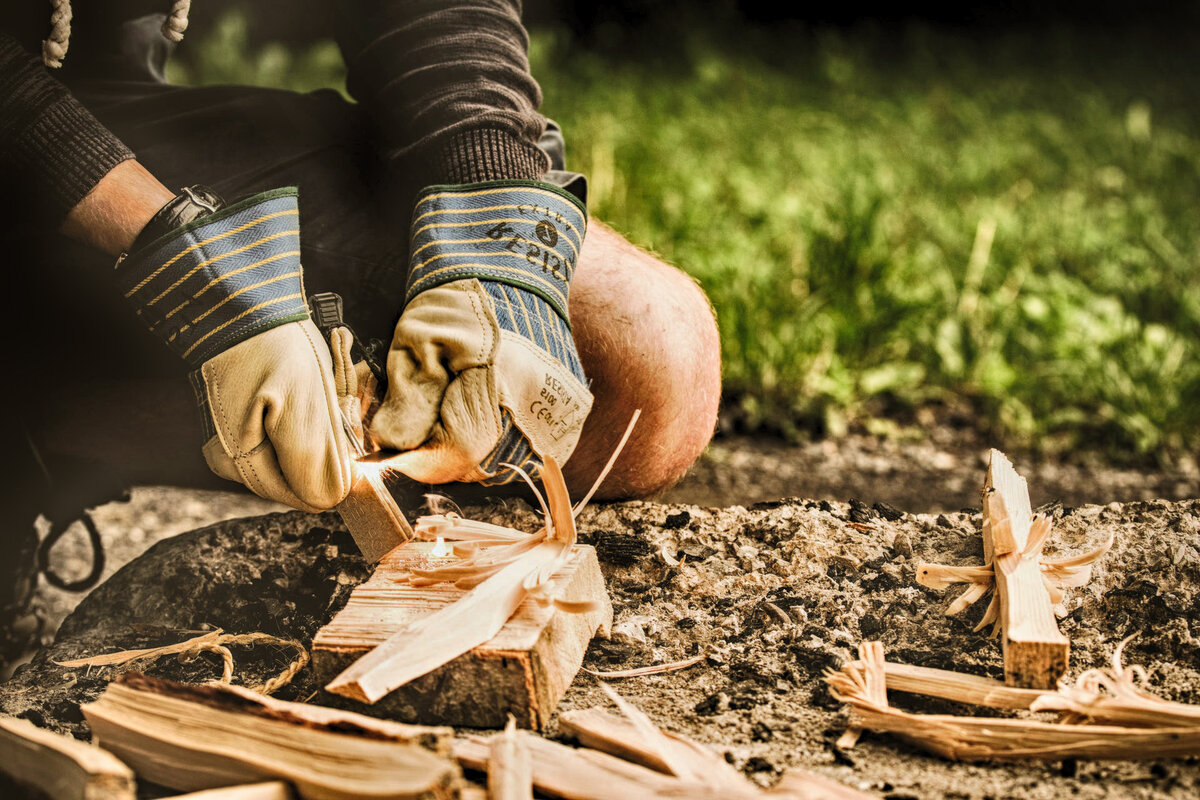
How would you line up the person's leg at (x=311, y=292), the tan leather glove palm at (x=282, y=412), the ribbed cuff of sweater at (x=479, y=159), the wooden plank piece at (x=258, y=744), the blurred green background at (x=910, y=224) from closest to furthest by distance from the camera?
the wooden plank piece at (x=258, y=744)
the tan leather glove palm at (x=282, y=412)
the ribbed cuff of sweater at (x=479, y=159)
the person's leg at (x=311, y=292)
the blurred green background at (x=910, y=224)

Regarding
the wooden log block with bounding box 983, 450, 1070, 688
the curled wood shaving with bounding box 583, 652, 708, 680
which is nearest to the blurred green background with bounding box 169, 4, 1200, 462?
the wooden log block with bounding box 983, 450, 1070, 688

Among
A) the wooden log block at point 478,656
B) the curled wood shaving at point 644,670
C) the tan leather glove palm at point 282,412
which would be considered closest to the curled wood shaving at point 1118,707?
the curled wood shaving at point 644,670

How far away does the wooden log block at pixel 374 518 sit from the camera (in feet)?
4.75

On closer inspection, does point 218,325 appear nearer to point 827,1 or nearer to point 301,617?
point 301,617

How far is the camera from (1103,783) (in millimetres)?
1060

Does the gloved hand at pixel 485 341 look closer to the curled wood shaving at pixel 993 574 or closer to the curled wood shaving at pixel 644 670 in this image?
the curled wood shaving at pixel 644 670

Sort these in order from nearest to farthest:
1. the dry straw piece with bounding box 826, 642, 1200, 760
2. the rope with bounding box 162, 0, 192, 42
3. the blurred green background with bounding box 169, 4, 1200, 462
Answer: the dry straw piece with bounding box 826, 642, 1200, 760 < the rope with bounding box 162, 0, 192, 42 < the blurred green background with bounding box 169, 4, 1200, 462

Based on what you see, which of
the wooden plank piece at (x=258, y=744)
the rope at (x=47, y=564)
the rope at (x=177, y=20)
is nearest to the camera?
the wooden plank piece at (x=258, y=744)

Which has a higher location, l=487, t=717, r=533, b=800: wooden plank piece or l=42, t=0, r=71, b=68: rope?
l=42, t=0, r=71, b=68: rope

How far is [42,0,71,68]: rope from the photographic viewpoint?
4.43 ft

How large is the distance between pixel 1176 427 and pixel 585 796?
8.23ft

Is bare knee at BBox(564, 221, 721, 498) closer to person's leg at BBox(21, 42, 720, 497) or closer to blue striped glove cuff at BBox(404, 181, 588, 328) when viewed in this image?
person's leg at BBox(21, 42, 720, 497)

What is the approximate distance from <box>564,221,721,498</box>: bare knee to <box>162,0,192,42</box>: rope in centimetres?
80

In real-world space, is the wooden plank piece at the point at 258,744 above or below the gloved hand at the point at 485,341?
below
